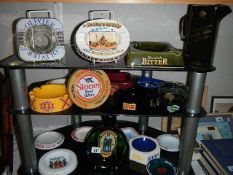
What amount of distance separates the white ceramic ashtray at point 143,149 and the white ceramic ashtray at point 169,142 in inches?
3.3

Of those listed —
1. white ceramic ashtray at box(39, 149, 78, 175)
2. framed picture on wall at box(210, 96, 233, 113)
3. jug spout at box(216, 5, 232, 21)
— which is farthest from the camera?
framed picture on wall at box(210, 96, 233, 113)

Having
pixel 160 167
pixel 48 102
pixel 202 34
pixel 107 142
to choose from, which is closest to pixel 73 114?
pixel 48 102

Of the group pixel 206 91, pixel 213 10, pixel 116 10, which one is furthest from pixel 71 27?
pixel 206 91

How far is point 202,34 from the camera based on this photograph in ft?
3.06

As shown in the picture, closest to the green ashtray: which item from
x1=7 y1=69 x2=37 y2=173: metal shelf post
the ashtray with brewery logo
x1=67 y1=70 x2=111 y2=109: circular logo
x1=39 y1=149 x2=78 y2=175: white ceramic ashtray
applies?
x1=67 y1=70 x2=111 y2=109: circular logo

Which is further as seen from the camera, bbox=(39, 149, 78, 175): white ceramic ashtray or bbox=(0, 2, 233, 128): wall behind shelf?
bbox=(0, 2, 233, 128): wall behind shelf

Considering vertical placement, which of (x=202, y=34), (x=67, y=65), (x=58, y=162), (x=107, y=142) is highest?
(x=202, y=34)

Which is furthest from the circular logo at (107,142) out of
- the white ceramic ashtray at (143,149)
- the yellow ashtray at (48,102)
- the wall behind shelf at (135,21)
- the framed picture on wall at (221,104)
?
the framed picture on wall at (221,104)

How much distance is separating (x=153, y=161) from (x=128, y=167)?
0.38 feet

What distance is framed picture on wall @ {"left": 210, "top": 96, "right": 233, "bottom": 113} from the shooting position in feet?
4.79

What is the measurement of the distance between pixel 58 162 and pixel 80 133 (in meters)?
0.21

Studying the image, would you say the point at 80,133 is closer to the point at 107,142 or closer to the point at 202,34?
the point at 107,142

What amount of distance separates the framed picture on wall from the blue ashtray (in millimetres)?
463

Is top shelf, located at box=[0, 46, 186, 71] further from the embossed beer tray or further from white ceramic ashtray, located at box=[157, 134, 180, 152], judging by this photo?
white ceramic ashtray, located at box=[157, 134, 180, 152]
